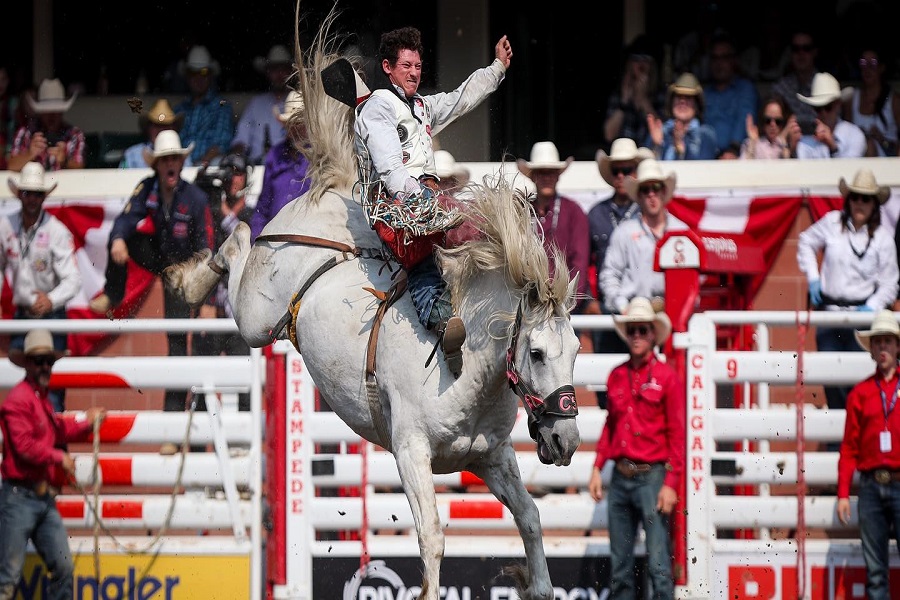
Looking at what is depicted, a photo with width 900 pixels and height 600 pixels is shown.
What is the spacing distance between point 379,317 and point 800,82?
18.2 feet

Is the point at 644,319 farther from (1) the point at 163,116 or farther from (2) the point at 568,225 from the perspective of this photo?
(1) the point at 163,116

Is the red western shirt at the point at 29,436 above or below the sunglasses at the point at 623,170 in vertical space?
below

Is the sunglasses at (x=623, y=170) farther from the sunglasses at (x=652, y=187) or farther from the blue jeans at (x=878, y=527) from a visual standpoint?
the blue jeans at (x=878, y=527)

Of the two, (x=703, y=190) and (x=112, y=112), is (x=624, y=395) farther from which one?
(x=112, y=112)

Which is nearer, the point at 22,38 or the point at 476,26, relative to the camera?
the point at 476,26

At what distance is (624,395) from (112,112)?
5.93 m

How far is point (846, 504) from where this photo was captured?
281 inches

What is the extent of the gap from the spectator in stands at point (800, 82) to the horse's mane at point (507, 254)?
487cm

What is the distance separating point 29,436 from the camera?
7.39 m

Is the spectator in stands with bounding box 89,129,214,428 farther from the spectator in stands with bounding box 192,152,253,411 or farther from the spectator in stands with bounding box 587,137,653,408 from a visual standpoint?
the spectator in stands with bounding box 587,137,653,408

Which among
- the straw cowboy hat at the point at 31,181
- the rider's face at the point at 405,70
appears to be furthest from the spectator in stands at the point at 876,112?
the straw cowboy hat at the point at 31,181

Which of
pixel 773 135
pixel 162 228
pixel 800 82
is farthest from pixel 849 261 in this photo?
pixel 162 228

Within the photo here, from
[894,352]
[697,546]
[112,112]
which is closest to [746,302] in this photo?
[894,352]

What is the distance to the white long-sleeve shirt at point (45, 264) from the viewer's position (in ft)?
28.6
